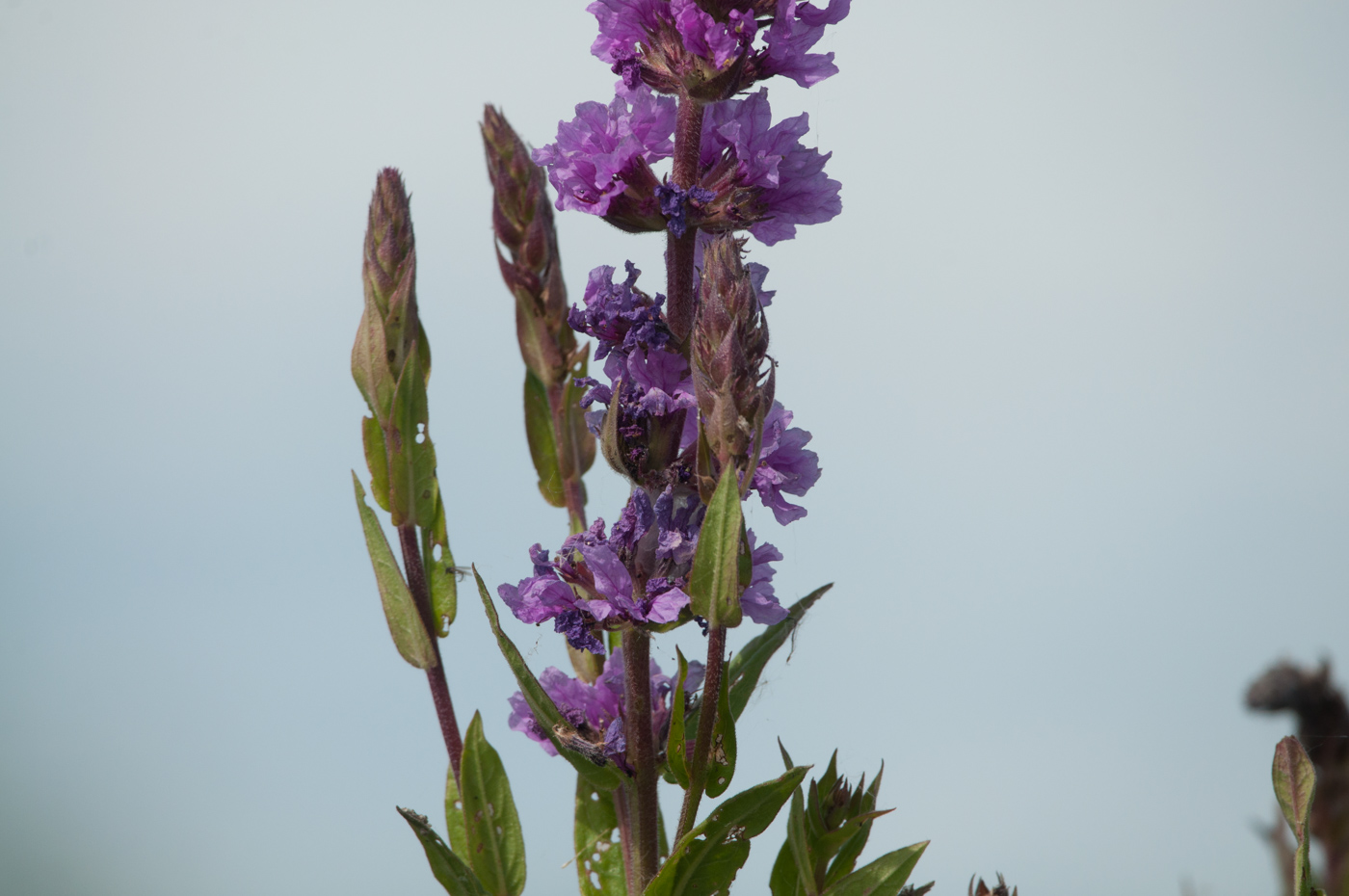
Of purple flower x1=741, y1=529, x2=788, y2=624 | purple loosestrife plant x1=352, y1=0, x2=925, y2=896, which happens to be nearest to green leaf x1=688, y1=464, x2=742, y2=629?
purple loosestrife plant x1=352, y1=0, x2=925, y2=896

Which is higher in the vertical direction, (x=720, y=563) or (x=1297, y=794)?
(x=720, y=563)

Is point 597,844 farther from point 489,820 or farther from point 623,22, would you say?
point 623,22

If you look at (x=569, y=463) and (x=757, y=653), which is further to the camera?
(x=569, y=463)

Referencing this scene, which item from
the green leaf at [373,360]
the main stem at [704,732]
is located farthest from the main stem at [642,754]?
the green leaf at [373,360]

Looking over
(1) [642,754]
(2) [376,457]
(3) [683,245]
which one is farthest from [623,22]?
(1) [642,754]

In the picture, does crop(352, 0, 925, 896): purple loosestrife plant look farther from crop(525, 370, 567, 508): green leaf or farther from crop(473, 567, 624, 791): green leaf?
crop(525, 370, 567, 508): green leaf

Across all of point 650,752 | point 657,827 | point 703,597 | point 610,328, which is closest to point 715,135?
point 610,328
